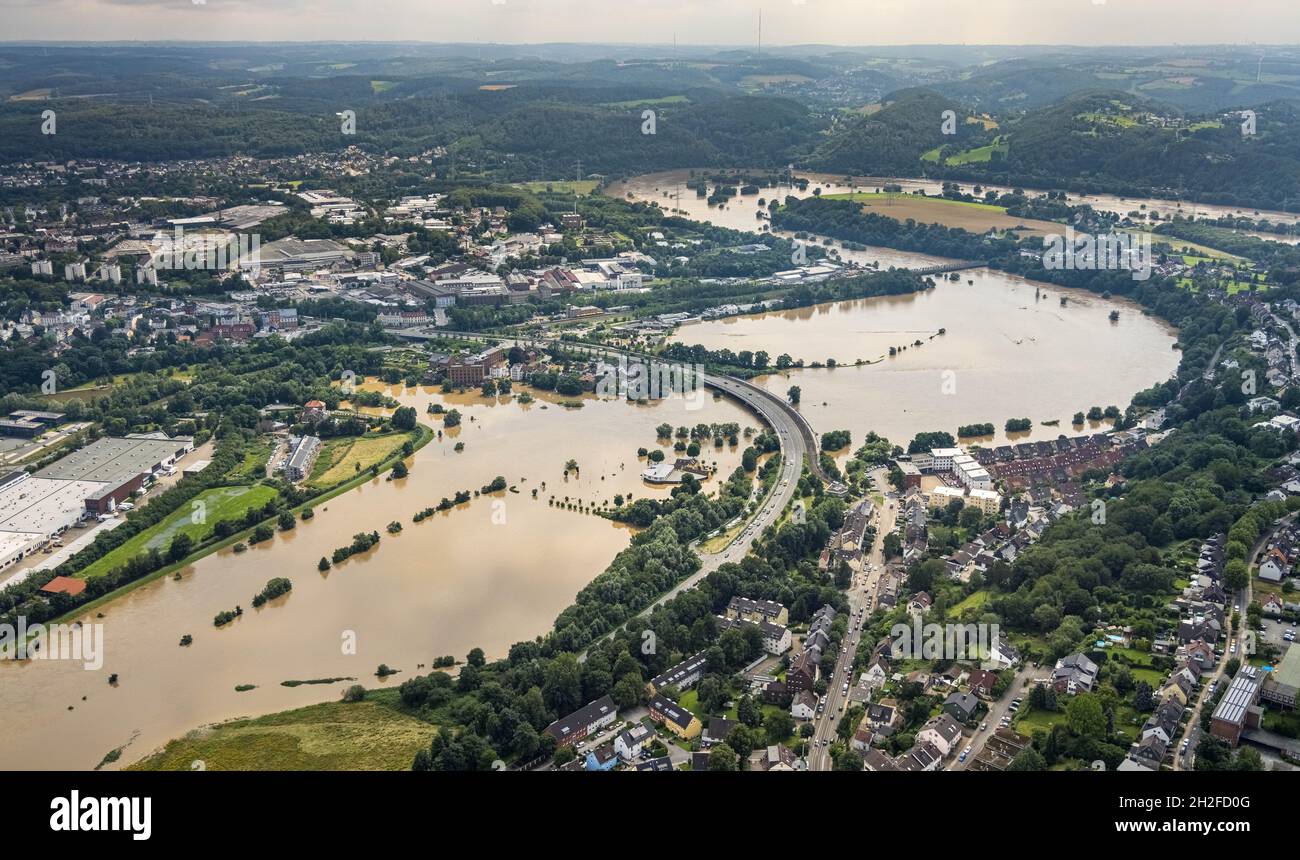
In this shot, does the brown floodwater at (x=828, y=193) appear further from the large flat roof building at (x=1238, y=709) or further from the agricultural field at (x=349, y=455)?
the large flat roof building at (x=1238, y=709)

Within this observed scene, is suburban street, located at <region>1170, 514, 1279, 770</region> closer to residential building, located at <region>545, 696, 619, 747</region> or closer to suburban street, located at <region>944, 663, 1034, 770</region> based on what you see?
suburban street, located at <region>944, 663, 1034, 770</region>

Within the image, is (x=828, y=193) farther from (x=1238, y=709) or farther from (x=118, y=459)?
(x=1238, y=709)

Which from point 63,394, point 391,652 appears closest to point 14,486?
point 63,394

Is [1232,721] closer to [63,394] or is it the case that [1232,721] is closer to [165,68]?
[63,394]

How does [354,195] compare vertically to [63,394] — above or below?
above

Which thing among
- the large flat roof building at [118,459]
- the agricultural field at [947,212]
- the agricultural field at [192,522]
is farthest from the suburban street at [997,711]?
the agricultural field at [947,212]
